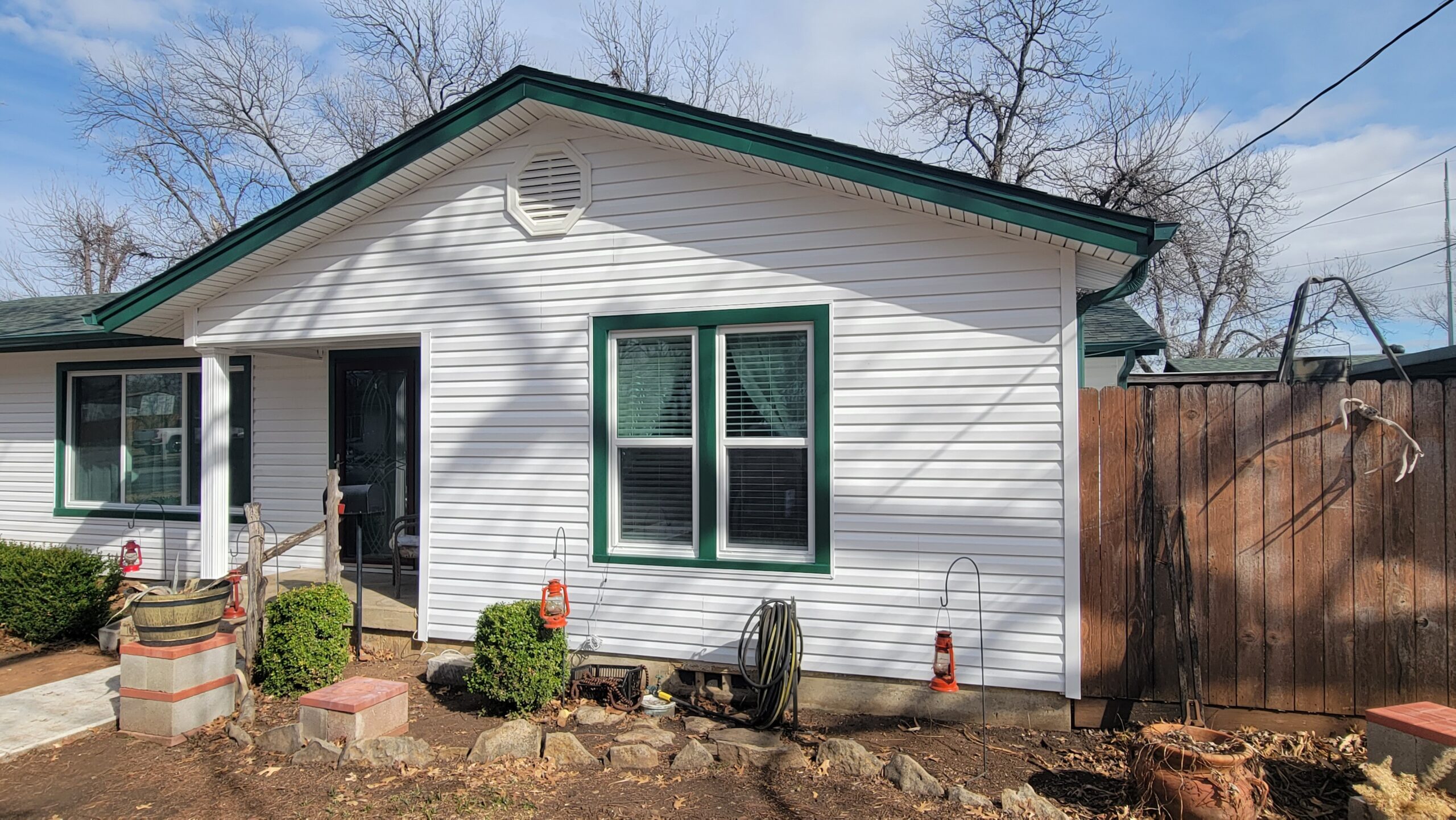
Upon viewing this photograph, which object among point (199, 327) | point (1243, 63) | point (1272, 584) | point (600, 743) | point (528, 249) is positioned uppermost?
point (1243, 63)

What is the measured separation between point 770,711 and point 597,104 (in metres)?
4.40

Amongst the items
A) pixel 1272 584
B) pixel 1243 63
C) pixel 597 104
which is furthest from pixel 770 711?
pixel 1243 63

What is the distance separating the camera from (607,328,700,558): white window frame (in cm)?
595

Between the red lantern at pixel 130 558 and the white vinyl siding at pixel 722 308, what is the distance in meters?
3.28

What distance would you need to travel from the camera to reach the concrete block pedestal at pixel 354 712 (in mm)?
4902

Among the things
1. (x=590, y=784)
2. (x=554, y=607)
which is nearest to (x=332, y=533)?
(x=554, y=607)

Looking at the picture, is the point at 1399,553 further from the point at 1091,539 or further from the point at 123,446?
the point at 123,446

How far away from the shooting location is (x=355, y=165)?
648 cm

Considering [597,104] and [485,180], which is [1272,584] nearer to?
[597,104]

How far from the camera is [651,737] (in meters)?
5.01

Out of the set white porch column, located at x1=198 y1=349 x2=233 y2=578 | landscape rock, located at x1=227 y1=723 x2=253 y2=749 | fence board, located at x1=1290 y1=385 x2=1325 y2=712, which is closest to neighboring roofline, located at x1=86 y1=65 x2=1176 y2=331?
white porch column, located at x1=198 y1=349 x2=233 y2=578

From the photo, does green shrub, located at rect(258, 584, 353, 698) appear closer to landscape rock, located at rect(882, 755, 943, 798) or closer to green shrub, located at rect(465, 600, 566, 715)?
green shrub, located at rect(465, 600, 566, 715)

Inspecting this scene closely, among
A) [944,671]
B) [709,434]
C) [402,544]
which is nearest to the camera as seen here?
[944,671]

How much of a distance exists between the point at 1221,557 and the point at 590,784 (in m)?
3.97
